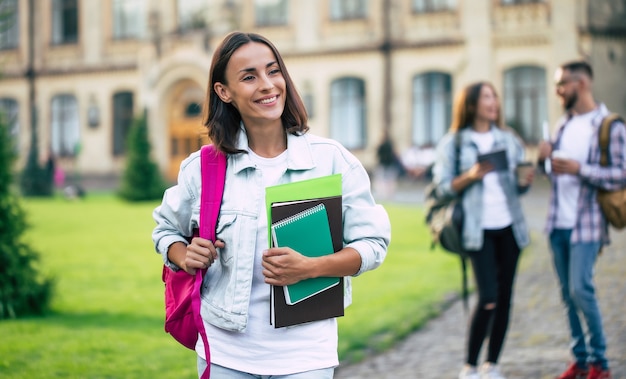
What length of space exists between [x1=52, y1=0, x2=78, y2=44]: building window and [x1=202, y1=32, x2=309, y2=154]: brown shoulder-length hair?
111 feet

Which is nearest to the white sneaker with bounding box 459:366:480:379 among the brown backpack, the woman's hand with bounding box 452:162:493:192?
the woman's hand with bounding box 452:162:493:192

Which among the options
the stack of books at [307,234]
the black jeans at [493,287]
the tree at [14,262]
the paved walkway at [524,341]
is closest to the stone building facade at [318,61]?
the tree at [14,262]

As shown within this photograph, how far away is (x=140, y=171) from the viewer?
26016 millimetres

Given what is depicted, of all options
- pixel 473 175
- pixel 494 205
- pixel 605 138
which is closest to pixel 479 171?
pixel 473 175

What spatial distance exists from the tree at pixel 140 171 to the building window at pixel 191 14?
697 centimetres

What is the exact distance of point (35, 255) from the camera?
855 cm

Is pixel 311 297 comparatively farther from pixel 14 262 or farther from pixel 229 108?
pixel 14 262

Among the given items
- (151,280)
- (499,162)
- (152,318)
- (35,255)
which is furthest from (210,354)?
(151,280)

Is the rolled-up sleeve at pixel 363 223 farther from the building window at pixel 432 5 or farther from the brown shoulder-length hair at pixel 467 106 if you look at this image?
the building window at pixel 432 5

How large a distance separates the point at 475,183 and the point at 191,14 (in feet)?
91.6

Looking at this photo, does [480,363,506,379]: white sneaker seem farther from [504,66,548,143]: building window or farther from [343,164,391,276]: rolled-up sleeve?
[504,66,548,143]: building window

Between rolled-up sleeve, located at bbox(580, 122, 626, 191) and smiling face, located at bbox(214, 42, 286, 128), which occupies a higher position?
smiling face, located at bbox(214, 42, 286, 128)

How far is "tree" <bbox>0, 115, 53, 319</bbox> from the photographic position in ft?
27.1

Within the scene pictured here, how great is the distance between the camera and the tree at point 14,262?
8.25 meters
